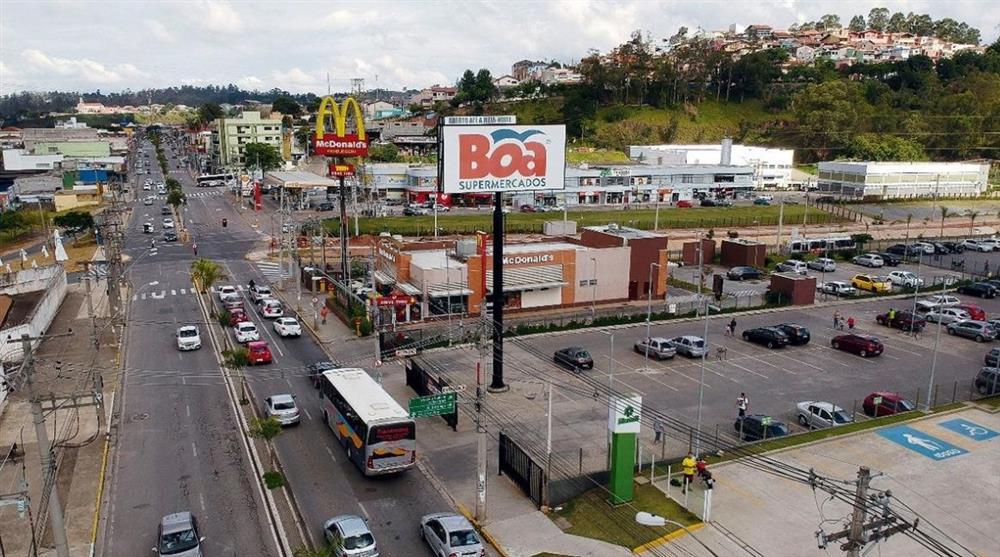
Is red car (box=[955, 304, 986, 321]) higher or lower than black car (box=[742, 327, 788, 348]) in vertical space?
higher

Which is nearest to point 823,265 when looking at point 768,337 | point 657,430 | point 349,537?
point 768,337

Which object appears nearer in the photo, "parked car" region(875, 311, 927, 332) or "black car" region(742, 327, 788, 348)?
"black car" region(742, 327, 788, 348)

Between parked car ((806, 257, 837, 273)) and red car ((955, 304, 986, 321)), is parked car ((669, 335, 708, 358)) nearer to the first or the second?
red car ((955, 304, 986, 321))

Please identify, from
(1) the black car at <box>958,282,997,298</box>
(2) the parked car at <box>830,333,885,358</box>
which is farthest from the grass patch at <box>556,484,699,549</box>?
(1) the black car at <box>958,282,997,298</box>

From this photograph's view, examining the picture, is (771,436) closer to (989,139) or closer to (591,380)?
(591,380)

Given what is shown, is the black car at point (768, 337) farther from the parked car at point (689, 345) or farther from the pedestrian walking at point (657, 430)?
the pedestrian walking at point (657, 430)

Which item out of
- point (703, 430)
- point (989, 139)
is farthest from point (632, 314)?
point (989, 139)

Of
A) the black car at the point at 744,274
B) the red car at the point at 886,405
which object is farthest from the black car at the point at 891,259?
the red car at the point at 886,405
